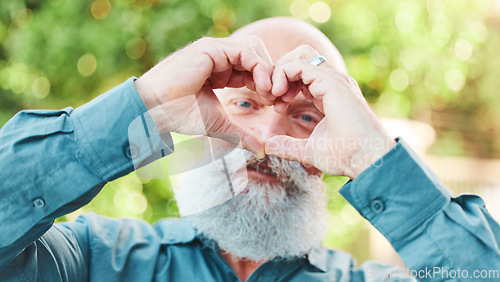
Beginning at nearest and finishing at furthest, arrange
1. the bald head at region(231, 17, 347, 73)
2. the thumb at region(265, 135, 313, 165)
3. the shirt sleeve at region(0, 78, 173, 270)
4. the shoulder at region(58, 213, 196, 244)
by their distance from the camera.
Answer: the shirt sleeve at region(0, 78, 173, 270)
the thumb at region(265, 135, 313, 165)
the shoulder at region(58, 213, 196, 244)
the bald head at region(231, 17, 347, 73)

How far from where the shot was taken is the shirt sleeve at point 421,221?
1.27 m

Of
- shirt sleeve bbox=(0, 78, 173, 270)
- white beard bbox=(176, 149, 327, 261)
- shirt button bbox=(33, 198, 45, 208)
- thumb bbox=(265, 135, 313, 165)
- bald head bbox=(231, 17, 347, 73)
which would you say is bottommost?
white beard bbox=(176, 149, 327, 261)

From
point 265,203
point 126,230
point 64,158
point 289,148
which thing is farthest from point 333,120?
point 126,230

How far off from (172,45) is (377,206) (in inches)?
80.6

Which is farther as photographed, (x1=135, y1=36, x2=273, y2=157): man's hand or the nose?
the nose

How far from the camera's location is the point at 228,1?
2.99m

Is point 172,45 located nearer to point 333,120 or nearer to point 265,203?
point 265,203

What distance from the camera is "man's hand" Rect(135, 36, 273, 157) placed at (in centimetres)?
132

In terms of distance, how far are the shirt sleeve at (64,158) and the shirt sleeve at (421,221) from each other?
2.05 feet

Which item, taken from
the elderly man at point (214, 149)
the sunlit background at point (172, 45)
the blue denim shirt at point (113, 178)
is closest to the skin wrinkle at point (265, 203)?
the elderly man at point (214, 149)

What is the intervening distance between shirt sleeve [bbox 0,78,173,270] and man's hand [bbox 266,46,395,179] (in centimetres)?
42

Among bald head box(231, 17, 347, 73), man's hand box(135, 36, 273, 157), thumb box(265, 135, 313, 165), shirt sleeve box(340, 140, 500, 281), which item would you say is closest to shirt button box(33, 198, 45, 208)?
man's hand box(135, 36, 273, 157)

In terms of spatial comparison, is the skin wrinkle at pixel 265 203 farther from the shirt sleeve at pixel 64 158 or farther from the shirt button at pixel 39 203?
the shirt button at pixel 39 203

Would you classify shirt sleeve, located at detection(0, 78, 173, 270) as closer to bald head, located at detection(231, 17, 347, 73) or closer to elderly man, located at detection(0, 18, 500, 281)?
elderly man, located at detection(0, 18, 500, 281)
